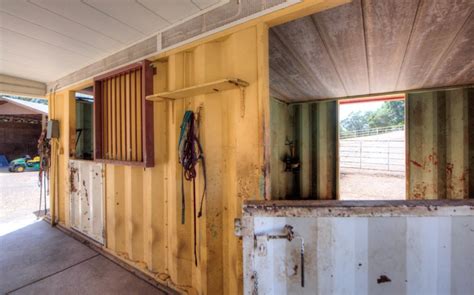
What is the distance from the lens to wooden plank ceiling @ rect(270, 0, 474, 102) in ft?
4.83

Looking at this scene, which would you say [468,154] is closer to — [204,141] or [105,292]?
[204,141]

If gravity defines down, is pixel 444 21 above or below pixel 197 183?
above

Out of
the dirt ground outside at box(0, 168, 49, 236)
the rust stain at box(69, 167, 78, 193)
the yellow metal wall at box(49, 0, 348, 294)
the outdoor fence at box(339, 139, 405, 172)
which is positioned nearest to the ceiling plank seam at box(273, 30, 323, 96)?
the yellow metal wall at box(49, 0, 348, 294)

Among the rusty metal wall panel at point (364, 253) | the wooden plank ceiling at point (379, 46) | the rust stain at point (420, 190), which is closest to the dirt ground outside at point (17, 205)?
the rusty metal wall panel at point (364, 253)

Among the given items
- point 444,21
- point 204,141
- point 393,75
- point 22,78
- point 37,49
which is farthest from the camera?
point 22,78

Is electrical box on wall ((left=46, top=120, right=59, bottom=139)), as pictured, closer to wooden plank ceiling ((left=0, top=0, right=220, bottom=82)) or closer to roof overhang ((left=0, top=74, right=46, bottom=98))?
roof overhang ((left=0, top=74, right=46, bottom=98))

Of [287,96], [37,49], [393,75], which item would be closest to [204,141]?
[37,49]

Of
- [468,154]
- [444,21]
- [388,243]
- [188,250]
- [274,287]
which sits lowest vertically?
[188,250]

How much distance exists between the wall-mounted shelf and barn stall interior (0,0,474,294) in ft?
0.04

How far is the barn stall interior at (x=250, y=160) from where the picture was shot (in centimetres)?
82

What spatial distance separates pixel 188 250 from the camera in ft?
5.97

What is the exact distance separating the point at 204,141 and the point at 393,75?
288 cm

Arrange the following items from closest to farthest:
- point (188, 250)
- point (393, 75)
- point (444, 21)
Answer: point (444, 21), point (188, 250), point (393, 75)

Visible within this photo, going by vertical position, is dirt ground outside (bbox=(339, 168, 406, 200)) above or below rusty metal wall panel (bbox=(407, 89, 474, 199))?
below
